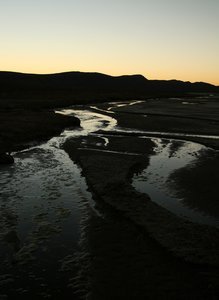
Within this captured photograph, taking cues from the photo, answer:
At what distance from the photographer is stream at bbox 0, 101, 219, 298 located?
9.15 metres

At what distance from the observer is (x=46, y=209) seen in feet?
45.0

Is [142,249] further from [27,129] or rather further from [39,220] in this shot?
[27,129]

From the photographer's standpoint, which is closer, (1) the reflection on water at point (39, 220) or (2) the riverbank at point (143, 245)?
(2) the riverbank at point (143, 245)

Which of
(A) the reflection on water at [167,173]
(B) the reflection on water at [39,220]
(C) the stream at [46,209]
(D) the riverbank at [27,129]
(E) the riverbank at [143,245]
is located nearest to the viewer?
(E) the riverbank at [143,245]

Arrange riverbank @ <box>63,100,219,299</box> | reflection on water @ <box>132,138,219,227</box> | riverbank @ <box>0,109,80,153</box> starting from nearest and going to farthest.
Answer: riverbank @ <box>63,100,219,299</box>, reflection on water @ <box>132,138,219,227</box>, riverbank @ <box>0,109,80,153</box>

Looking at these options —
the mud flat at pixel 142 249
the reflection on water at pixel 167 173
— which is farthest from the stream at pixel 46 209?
the mud flat at pixel 142 249

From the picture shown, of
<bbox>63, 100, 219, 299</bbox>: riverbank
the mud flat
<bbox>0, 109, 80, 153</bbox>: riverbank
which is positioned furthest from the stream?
<bbox>0, 109, 80, 153</bbox>: riverbank

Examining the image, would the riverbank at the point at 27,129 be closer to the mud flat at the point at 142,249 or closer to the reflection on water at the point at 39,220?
the reflection on water at the point at 39,220

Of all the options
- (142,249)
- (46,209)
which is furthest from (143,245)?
A: (46,209)

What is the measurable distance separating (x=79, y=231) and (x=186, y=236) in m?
3.14

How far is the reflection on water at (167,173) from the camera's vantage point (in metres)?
13.7

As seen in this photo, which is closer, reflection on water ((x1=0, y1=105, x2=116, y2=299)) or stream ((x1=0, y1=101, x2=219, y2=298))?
reflection on water ((x1=0, y1=105, x2=116, y2=299))

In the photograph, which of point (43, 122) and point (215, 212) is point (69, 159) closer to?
point (215, 212)

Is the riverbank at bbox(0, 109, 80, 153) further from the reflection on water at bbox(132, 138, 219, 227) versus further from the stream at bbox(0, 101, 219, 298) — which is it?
the reflection on water at bbox(132, 138, 219, 227)
